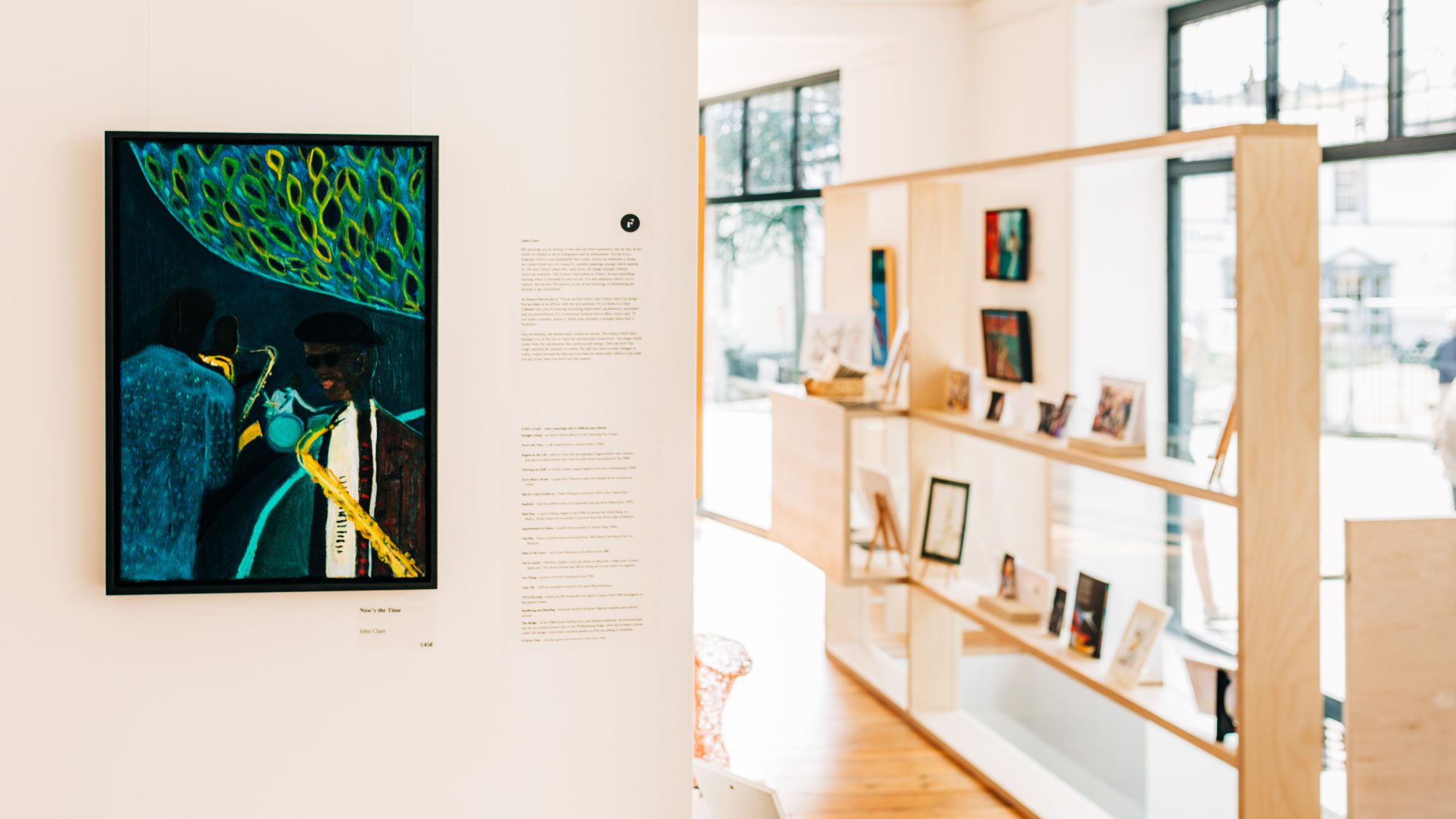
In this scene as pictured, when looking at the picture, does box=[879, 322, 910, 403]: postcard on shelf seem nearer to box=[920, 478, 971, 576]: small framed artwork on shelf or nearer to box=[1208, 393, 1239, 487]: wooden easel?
box=[920, 478, 971, 576]: small framed artwork on shelf

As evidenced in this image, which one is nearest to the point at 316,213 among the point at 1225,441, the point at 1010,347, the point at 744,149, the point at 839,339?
the point at 1225,441

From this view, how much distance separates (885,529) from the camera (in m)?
4.75

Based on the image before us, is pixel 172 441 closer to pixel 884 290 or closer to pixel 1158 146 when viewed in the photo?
pixel 1158 146

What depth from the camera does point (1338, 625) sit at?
4230mm

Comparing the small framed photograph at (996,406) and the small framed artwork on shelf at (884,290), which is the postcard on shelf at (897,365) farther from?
the small framed artwork on shelf at (884,290)

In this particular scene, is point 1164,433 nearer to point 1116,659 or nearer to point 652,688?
point 1116,659

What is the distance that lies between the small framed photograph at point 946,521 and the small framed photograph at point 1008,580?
0.82 ft

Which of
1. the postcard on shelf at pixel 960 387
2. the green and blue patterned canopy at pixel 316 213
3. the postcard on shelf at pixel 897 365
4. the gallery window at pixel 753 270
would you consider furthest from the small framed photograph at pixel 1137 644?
the gallery window at pixel 753 270

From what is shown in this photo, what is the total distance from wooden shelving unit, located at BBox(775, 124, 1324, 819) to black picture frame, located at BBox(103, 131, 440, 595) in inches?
74.2

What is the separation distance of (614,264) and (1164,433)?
2.26 meters

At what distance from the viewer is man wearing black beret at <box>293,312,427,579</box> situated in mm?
1777

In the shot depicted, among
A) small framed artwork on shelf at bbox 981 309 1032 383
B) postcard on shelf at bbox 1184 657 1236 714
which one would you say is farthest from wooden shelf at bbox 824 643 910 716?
postcard on shelf at bbox 1184 657 1236 714

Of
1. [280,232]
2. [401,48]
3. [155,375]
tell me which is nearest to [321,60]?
[401,48]

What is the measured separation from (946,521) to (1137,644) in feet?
3.98
